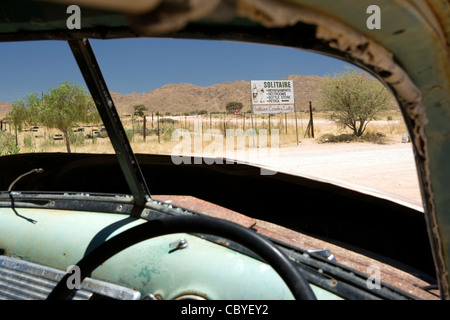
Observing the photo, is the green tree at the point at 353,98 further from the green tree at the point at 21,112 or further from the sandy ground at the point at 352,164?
the green tree at the point at 21,112

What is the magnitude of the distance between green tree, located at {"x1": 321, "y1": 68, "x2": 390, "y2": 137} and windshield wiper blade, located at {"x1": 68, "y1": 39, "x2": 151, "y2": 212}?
22982mm

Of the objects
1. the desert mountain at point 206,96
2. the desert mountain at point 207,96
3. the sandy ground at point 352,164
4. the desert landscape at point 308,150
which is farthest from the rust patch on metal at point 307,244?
the desert mountain at point 207,96

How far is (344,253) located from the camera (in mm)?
1974

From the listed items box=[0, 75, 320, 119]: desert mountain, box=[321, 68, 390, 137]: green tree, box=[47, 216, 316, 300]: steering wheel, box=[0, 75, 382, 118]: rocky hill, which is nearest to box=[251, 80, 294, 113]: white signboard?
box=[321, 68, 390, 137]: green tree

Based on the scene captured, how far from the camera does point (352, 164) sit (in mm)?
13250

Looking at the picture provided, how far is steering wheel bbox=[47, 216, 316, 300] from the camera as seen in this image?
861 millimetres

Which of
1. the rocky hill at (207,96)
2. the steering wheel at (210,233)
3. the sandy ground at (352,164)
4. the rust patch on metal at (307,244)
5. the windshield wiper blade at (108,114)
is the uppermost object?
the rocky hill at (207,96)

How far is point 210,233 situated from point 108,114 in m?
0.95

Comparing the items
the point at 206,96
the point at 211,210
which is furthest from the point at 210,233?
the point at 206,96

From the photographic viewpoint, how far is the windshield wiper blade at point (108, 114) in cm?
147

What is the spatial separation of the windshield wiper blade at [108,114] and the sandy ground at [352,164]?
200 inches

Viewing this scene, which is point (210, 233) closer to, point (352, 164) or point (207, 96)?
point (352, 164)

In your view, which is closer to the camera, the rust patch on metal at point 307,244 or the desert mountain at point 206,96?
the rust patch on metal at point 307,244
